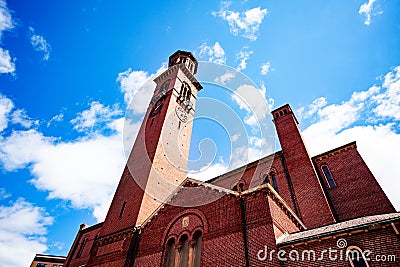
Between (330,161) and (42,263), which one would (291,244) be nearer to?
(330,161)

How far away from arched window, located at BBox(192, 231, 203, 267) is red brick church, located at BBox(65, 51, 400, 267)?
6 centimetres

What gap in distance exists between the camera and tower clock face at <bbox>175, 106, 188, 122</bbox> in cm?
2660

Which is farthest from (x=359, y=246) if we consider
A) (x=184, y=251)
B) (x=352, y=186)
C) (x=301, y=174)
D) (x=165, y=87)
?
(x=165, y=87)

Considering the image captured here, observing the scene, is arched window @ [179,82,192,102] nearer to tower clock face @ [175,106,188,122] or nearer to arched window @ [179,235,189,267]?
tower clock face @ [175,106,188,122]

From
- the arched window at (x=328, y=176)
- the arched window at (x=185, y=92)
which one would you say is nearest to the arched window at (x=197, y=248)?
the arched window at (x=328, y=176)

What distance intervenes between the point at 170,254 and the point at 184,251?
3.29 ft

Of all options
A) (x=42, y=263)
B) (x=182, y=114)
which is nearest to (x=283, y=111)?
(x=182, y=114)

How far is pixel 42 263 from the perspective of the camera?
181 ft

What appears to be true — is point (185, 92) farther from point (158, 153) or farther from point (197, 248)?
point (197, 248)

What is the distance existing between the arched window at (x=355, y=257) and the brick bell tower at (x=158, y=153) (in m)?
12.6

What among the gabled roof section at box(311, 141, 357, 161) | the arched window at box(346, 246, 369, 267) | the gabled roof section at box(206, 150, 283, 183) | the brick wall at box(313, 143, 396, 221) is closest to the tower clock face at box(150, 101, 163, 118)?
the gabled roof section at box(206, 150, 283, 183)

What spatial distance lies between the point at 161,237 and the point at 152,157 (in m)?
7.25

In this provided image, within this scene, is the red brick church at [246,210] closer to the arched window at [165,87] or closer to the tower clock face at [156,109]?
the tower clock face at [156,109]

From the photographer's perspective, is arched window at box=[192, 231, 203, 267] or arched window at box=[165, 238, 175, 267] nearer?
arched window at box=[192, 231, 203, 267]
